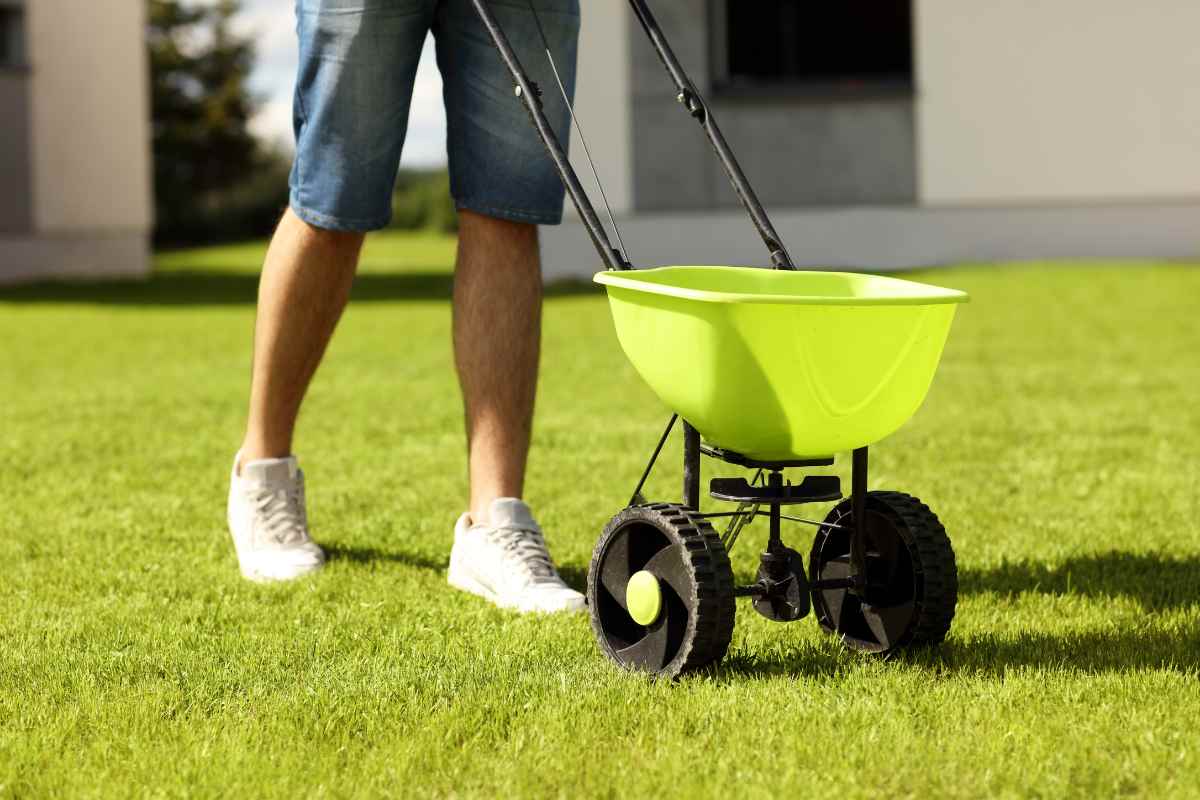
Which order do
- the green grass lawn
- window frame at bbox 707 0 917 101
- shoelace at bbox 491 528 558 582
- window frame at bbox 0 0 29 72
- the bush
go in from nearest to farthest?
1. the green grass lawn
2. shoelace at bbox 491 528 558 582
3. window frame at bbox 707 0 917 101
4. window frame at bbox 0 0 29 72
5. the bush

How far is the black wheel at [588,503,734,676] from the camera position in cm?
221

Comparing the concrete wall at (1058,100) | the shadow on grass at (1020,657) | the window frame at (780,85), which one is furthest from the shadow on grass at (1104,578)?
the concrete wall at (1058,100)

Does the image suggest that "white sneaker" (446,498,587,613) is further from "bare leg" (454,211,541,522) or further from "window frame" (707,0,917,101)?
"window frame" (707,0,917,101)

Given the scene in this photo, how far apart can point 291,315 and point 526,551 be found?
0.65 m

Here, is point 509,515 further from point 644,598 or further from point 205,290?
point 205,290

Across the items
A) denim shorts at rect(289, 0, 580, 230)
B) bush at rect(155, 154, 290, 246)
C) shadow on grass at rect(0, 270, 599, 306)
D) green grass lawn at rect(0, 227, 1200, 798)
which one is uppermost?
bush at rect(155, 154, 290, 246)

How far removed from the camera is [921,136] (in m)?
14.1

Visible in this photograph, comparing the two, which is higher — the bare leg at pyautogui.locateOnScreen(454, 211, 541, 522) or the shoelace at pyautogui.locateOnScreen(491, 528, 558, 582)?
the bare leg at pyautogui.locateOnScreen(454, 211, 541, 522)

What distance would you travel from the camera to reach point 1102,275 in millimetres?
11414

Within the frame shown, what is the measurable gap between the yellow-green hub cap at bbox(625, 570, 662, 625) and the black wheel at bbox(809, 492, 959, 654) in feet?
0.91

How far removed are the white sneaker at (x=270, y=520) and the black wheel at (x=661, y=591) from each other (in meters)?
0.87

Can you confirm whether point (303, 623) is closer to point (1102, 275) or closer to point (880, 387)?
point (880, 387)

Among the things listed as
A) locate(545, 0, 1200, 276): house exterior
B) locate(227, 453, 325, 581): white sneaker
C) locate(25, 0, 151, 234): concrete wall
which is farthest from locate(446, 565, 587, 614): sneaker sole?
locate(25, 0, 151, 234): concrete wall

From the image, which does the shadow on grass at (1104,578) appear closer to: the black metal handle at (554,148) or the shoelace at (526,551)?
the shoelace at (526,551)
